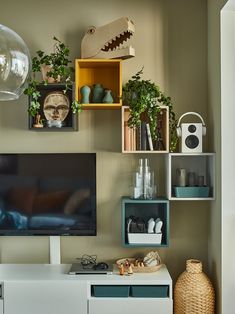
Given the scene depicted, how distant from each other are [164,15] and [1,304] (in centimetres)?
242

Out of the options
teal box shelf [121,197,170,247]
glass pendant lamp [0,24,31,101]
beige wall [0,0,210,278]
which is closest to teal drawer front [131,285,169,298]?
teal box shelf [121,197,170,247]

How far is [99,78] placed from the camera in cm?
377

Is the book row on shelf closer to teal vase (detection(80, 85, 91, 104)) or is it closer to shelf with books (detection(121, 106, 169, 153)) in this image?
shelf with books (detection(121, 106, 169, 153))

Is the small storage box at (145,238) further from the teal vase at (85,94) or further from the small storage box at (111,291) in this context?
the teal vase at (85,94)

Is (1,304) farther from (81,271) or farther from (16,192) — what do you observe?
(16,192)

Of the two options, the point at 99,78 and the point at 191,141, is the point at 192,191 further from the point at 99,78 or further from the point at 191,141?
the point at 99,78

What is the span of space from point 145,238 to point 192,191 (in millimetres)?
482

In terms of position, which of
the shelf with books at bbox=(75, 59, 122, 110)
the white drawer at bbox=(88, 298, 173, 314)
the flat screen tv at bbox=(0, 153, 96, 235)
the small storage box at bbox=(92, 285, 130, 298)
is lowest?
the white drawer at bbox=(88, 298, 173, 314)

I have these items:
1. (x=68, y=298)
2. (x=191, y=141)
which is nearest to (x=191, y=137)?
(x=191, y=141)

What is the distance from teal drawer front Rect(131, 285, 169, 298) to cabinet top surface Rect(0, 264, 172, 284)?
4 centimetres

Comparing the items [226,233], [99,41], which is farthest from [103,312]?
[99,41]

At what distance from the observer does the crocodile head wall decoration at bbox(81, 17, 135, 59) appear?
3.40 m

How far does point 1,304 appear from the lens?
3301 millimetres

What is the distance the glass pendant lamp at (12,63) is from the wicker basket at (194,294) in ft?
7.07
